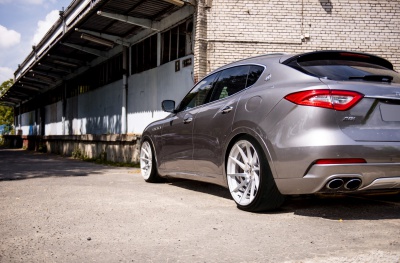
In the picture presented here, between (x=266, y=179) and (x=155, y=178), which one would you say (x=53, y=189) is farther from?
(x=266, y=179)

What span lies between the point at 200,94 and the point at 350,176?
264cm

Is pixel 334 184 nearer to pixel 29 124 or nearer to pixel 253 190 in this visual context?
pixel 253 190

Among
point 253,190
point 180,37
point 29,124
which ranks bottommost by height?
point 253,190

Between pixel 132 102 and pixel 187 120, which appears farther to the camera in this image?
pixel 132 102

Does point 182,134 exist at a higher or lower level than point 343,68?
lower

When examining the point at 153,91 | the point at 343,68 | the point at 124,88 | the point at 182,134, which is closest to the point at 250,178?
the point at 343,68

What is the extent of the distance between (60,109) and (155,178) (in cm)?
2222

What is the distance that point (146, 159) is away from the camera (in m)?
7.05

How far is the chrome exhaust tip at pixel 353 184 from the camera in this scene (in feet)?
11.9

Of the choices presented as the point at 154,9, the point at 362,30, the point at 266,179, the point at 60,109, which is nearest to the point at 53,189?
the point at 266,179

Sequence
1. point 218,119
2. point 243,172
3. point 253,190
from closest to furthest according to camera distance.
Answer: point 253,190
point 243,172
point 218,119

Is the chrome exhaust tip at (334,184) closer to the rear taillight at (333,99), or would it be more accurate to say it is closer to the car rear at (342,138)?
the car rear at (342,138)

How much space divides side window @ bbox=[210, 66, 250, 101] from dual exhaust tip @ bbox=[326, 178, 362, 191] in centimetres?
155

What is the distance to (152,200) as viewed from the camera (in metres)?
5.09
